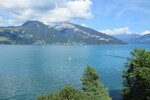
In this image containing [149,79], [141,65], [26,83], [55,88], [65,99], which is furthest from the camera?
[26,83]

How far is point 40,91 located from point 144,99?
41.3 metres

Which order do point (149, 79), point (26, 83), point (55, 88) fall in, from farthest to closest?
point (26, 83), point (55, 88), point (149, 79)

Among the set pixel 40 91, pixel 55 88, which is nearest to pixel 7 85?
pixel 40 91

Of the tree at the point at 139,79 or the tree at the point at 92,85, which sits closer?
the tree at the point at 139,79

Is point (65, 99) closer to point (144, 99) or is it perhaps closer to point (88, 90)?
point (88, 90)

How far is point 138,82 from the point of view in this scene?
46.0 meters

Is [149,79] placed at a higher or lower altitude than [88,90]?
higher

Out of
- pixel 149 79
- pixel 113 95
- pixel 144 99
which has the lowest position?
pixel 113 95

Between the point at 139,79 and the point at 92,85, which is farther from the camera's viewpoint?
the point at 92,85

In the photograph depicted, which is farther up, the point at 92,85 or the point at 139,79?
the point at 139,79

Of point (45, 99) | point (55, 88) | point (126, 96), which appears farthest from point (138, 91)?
point (55, 88)

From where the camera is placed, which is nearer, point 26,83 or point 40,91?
point 40,91

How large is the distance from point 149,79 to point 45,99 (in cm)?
2682

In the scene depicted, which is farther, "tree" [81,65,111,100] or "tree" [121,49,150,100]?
"tree" [81,65,111,100]
